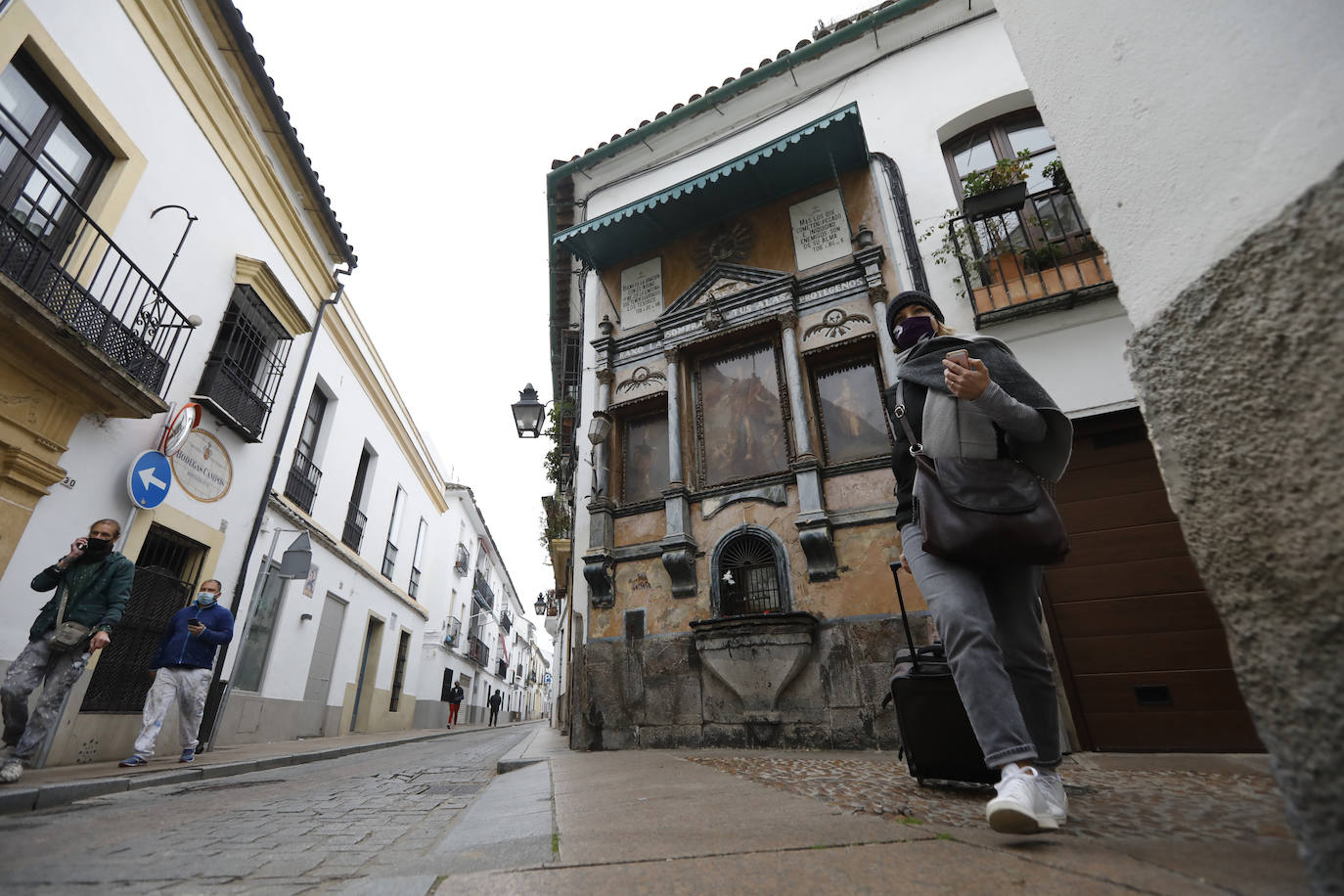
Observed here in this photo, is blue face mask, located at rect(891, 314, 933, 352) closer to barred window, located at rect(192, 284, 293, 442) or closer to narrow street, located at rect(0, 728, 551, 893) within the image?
narrow street, located at rect(0, 728, 551, 893)

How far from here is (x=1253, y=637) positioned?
786 mm

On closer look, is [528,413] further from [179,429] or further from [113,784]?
[113,784]

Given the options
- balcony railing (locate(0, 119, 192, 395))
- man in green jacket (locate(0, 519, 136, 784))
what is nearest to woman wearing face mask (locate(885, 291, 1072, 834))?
man in green jacket (locate(0, 519, 136, 784))

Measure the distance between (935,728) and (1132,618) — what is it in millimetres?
2916

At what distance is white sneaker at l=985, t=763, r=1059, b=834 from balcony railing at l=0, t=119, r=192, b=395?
6.95 metres

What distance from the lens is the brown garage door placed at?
3.93m

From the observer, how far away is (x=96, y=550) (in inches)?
172

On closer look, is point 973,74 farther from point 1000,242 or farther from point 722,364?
point 722,364

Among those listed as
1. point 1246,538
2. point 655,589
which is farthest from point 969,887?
point 655,589

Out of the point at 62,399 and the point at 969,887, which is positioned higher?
the point at 62,399

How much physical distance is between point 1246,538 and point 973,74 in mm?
7955

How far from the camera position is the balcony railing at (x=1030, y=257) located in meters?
5.11

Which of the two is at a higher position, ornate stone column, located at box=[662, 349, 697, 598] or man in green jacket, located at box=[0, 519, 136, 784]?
Answer: ornate stone column, located at box=[662, 349, 697, 598]

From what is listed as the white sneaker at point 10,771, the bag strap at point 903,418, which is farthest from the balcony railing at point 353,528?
the bag strap at point 903,418
